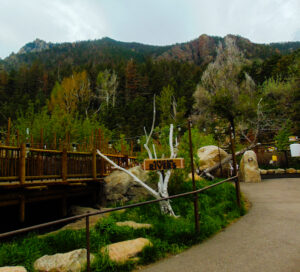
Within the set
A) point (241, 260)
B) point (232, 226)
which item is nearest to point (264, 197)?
point (232, 226)

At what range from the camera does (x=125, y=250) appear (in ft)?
12.8

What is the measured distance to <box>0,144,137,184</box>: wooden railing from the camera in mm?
7262

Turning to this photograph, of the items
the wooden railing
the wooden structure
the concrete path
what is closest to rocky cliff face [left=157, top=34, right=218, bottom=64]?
the wooden railing

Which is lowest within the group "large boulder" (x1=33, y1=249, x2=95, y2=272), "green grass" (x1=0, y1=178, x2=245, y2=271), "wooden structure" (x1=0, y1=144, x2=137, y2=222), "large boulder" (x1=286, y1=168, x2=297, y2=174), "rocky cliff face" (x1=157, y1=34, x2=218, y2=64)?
"green grass" (x1=0, y1=178, x2=245, y2=271)

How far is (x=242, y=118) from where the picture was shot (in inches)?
981

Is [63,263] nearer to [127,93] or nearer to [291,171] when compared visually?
[291,171]

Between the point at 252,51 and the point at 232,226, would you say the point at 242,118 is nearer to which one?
the point at 232,226

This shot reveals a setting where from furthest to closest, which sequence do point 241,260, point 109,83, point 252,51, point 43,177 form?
point 252,51
point 109,83
point 43,177
point 241,260

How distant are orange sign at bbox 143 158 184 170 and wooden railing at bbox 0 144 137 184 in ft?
7.12

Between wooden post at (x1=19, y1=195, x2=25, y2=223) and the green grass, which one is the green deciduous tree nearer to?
the green grass

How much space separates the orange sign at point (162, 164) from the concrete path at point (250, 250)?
2.07 m

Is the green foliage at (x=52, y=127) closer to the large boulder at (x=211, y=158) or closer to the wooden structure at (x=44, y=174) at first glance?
the wooden structure at (x=44, y=174)

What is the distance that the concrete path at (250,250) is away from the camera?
3.47 metres

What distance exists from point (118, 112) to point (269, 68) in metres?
26.1
